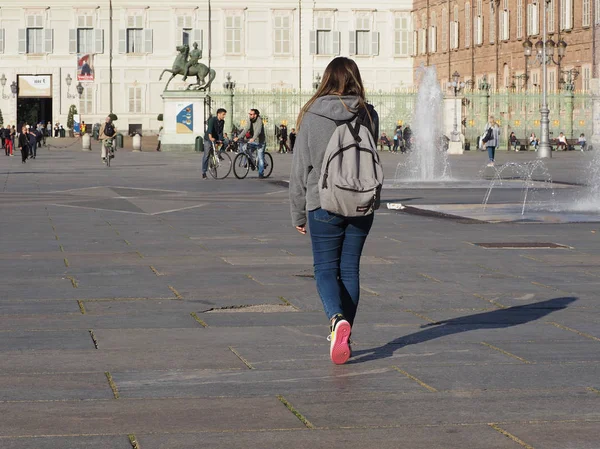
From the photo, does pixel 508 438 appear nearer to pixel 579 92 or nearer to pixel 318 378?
pixel 318 378

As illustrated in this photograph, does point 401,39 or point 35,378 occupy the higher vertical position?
point 401,39

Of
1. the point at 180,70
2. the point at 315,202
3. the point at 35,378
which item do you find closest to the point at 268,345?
the point at 315,202

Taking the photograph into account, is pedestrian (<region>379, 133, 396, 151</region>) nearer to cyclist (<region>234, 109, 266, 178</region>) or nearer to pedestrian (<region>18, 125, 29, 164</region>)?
pedestrian (<region>18, 125, 29, 164</region>)

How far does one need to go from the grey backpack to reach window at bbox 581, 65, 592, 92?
51.2 meters

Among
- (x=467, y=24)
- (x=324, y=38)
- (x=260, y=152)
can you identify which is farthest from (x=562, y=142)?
(x=324, y=38)

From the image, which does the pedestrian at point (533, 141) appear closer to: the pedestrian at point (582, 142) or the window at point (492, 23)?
the pedestrian at point (582, 142)

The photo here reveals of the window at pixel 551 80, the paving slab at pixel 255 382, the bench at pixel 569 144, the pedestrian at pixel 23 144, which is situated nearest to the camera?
the paving slab at pixel 255 382

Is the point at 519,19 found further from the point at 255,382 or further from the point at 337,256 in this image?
the point at 255,382

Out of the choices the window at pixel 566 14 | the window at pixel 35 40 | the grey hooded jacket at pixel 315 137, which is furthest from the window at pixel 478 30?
the grey hooded jacket at pixel 315 137

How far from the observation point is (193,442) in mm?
5285

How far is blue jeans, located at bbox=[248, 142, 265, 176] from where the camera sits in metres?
30.4

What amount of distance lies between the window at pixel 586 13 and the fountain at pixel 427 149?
666 centimetres

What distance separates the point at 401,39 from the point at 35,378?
76795 millimetres

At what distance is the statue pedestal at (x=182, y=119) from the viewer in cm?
5325
